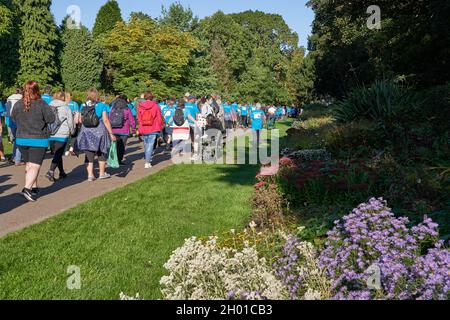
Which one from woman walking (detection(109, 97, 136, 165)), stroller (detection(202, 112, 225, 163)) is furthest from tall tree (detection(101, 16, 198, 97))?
woman walking (detection(109, 97, 136, 165))

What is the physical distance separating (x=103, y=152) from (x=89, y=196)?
5.57 ft

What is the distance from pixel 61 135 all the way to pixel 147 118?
Result: 285 centimetres

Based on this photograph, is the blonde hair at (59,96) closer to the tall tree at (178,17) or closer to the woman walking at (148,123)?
the woman walking at (148,123)

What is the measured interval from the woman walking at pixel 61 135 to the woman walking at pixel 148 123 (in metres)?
2.24

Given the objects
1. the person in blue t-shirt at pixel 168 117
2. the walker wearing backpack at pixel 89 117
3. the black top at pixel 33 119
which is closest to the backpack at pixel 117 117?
the walker wearing backpack at pixel 89 117

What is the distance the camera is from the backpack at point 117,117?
1146cm

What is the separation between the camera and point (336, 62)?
3434 cm

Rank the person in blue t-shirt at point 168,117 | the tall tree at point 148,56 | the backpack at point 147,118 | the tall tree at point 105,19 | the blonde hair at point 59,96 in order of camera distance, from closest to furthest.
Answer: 1. the blonde hair at point 59,96
2. the backpack at point 147,118
3. the person in blue t-shirt at point 168,117
4. the tall tree at point 148,56
5. the tall tree at point 105,19

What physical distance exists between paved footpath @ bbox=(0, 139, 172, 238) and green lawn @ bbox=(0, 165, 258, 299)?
366 mm

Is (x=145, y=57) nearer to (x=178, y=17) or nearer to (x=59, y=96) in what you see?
(x=178, y=17)

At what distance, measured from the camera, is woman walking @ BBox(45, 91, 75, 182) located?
33.1 feet

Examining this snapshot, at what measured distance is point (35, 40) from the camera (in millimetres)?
52906

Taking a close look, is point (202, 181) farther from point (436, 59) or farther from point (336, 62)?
point (336, 62)

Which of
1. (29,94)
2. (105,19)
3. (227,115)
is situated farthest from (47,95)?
(105,19)
